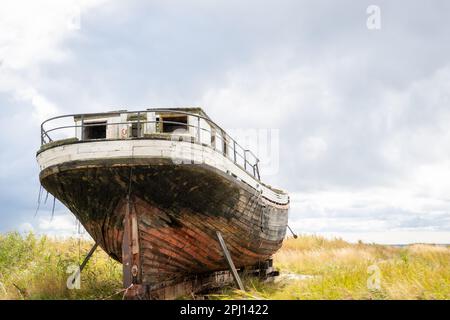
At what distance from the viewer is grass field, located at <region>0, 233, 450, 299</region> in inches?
343

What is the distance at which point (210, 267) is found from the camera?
1159cm

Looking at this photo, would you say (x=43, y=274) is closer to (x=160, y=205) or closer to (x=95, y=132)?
(x=95, y=132)

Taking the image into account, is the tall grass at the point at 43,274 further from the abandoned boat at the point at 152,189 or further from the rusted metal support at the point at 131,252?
the rusted metal support at the point at 131,252

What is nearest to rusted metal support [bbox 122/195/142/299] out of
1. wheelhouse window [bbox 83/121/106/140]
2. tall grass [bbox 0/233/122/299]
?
wheelhouse window [bbox 83/121/106/140]

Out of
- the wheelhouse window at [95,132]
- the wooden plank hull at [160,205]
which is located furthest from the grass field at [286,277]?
the wheelhouse window at [95,132]

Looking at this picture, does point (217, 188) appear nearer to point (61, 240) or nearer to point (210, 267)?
point (210, 267)

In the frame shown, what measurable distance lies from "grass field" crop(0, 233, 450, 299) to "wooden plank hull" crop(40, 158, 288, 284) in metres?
1.19

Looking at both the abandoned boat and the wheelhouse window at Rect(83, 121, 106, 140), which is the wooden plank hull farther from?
the wheelhouse window at Rect(83, 121, 106, 140)

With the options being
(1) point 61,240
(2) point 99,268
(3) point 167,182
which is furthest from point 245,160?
(1) point 61,240

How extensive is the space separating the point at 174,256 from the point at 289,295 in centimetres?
293

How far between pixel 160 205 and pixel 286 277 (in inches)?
311

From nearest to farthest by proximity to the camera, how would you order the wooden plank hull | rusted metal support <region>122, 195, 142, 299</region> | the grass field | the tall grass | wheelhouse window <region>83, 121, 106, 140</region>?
the grass field, the wooden plank hull, rusted metal support <region>122, 195, 142, 299</region>, wheelhouse window <region>83, 121, 106, 140</region>, the tall grass

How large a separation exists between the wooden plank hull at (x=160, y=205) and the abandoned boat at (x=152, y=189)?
0.02 m

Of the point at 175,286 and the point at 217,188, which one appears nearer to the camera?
the point at 217,188
